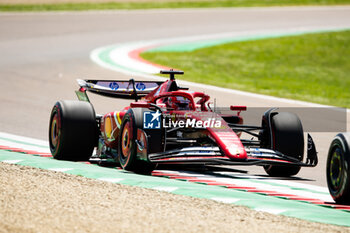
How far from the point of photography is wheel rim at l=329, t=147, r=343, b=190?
7.76 metres

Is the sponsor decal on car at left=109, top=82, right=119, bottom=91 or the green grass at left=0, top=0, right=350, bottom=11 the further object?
the green grass at left=0, top=0, right=350, bottom=11

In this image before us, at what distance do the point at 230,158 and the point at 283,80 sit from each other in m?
14.1

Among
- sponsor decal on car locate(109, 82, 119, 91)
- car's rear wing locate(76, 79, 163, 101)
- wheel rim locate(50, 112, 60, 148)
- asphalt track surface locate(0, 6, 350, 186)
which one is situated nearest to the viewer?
wheel rim locate(50, 112, 60, 148)

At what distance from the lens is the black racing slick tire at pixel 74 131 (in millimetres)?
10227

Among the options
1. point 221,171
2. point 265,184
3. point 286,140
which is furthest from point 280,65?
point 265,184

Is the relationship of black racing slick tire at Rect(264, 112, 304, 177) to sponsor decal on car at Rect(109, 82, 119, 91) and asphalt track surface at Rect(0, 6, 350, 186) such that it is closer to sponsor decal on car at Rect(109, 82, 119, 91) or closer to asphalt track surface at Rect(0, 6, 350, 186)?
asphalt track surface at Rect(0, 6, 350, 186)


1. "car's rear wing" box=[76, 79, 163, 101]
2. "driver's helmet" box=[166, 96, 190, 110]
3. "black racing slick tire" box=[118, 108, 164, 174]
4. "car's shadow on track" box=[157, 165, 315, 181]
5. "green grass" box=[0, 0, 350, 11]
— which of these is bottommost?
"car's shadow on track" box=[157, 165, 315, 181]

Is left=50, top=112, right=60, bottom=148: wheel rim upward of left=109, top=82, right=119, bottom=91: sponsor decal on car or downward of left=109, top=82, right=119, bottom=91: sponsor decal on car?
downward

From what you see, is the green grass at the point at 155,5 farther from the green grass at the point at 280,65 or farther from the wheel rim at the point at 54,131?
the wheel rim at the point at 54,131

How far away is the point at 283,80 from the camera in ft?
74.3

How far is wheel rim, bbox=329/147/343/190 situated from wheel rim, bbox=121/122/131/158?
2.71 m

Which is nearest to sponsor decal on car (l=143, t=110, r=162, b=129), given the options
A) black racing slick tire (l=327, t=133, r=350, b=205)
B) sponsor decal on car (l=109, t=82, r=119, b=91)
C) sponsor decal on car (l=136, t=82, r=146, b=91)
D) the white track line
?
the white track line

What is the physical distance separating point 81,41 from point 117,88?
15.7m

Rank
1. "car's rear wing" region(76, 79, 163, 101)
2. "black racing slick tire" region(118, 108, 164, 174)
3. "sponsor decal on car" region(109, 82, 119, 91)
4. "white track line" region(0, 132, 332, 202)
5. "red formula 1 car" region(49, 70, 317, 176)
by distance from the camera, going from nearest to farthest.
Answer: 1. "white track line" region(0, 132, 332, 202)
2. "red formula 1 car" region(49, 70, 317, 176)
3. "black racing slick tire" region(118, 108, 164, 174)
4. "car's rear wing" region(76, 79, 163, 101)
5. "sponsor decal on car" region(109, 82, 119, 91)
